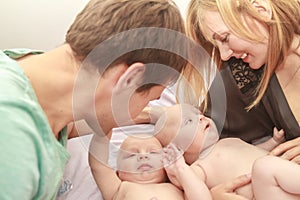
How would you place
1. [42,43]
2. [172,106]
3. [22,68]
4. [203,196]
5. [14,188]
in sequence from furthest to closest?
[42,43] → [172,106] → [203,196] → [22,68] → [14,188]

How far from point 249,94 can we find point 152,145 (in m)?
0.30

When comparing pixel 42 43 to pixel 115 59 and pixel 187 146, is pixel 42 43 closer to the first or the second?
pixel 187 146

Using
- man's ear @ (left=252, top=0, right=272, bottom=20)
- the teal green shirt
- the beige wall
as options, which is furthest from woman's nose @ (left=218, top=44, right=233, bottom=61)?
the beige wall

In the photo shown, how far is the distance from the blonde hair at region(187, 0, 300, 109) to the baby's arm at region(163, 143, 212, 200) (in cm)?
28

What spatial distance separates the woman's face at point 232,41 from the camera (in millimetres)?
956

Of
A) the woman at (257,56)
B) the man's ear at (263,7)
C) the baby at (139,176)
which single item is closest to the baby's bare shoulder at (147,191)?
the baby at (139,176)

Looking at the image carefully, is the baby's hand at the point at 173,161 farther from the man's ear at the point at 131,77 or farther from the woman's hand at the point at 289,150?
the man's ear at the point at 131,77

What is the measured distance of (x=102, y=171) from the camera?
102 cm

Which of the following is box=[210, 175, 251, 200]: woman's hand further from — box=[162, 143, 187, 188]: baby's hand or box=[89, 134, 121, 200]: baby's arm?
box=[89, 134, 121, 200]: baby's arm

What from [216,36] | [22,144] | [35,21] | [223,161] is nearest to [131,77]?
[22,144]

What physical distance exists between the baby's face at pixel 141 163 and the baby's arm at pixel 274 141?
0.92 feet

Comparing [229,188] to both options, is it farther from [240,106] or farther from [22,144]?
[22,144]

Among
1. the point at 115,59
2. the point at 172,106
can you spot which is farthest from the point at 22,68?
the point at 172,106

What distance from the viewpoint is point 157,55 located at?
2.34ft
